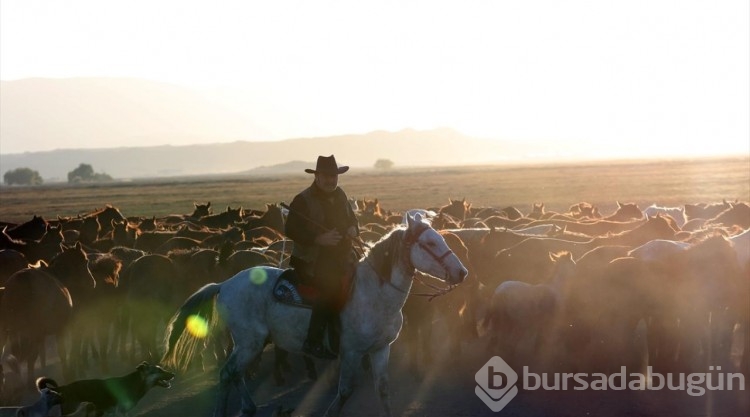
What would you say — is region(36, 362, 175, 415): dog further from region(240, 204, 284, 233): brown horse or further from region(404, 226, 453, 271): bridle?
region(240, 204, 284, 233): brown horse

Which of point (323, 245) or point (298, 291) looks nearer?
point (323, 245)

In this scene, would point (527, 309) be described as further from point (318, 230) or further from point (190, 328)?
point (190, 328)

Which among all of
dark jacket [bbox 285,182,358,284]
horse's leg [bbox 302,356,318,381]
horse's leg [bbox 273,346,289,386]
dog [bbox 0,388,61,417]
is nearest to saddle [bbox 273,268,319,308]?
dark jacket [bbox 285,182,358,284]

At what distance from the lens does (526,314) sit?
11984mm

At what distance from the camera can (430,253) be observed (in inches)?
319

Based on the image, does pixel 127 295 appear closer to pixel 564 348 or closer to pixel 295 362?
pixel 295 362

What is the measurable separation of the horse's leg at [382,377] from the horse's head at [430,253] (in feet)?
3.69

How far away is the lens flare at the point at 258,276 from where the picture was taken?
920 centimetres

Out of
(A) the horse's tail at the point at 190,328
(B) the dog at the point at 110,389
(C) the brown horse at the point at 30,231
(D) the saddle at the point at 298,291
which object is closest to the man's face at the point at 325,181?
(D) the saddle at the point at 298,291

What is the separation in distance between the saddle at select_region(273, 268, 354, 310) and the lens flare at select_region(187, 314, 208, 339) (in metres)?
0.99

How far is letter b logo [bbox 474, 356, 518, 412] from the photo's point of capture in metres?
10.7

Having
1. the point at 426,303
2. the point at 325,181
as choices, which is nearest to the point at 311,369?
the point at 426,303

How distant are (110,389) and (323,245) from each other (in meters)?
2.93

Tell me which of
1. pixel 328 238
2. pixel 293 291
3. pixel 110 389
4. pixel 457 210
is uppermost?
pixel 328 238
